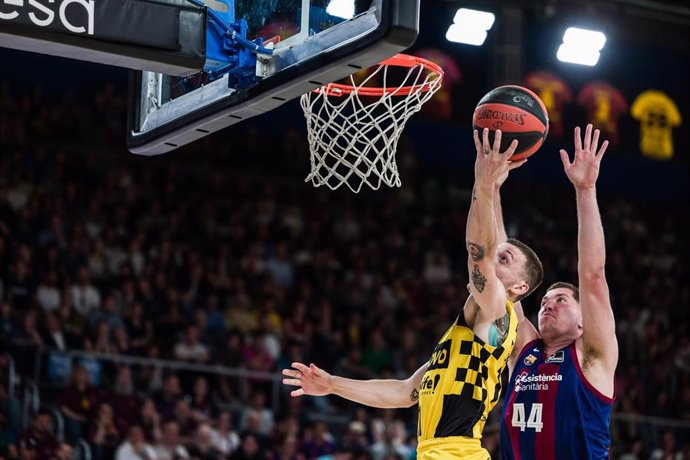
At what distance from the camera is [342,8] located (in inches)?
197

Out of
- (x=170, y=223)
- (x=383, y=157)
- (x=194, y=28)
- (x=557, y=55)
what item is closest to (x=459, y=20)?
(x=557, y=55)

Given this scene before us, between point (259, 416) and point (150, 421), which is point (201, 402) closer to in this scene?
point (259, 416)

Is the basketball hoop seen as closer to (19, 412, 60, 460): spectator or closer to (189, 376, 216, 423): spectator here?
(19, 412, 60, 460): spectator

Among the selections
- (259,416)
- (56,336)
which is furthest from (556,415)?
(56,336)

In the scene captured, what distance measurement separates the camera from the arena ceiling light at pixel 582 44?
43.5ft

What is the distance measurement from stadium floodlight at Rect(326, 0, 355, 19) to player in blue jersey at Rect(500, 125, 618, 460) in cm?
110

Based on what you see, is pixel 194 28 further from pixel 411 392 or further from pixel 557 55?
pixel 557 55

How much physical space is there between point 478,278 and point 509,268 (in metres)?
0.55

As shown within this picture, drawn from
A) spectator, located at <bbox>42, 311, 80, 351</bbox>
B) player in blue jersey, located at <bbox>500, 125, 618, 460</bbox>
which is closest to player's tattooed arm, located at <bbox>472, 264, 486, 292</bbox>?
player in blue jersey, located at <bbox>500, 125, 618, 460</bbox>

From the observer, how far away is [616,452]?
14.4 m

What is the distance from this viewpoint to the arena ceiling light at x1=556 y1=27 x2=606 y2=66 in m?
13.3

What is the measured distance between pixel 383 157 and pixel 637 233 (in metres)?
15.1

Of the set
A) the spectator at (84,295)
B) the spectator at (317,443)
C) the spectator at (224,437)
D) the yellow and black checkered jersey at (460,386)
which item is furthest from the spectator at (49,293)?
the yellow and black checkered jersey at (460,386)

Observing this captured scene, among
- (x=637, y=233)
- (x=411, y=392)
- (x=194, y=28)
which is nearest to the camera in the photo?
(x=194, y=28)
